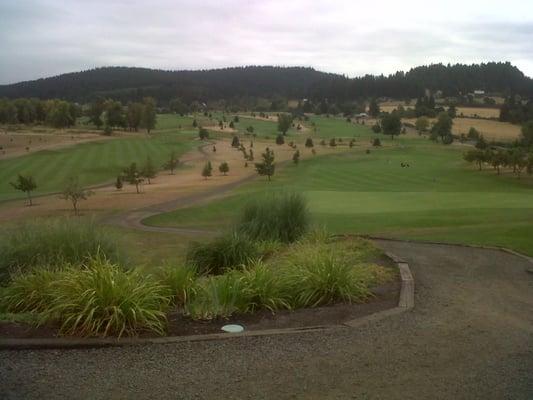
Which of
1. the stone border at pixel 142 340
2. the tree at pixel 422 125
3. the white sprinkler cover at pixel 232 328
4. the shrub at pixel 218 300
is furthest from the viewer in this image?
the tree at pixel 422 125

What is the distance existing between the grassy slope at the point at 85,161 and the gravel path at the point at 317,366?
49.5 meters

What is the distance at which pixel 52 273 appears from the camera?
8.33 metres

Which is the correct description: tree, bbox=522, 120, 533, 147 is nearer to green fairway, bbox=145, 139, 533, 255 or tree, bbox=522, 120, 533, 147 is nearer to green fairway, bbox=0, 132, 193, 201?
green fairway, bbox=145, 139, 533, 255

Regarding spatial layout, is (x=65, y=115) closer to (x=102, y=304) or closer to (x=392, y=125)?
(x=392, y=125)

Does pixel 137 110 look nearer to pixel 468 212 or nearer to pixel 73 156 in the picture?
pixel 73 156

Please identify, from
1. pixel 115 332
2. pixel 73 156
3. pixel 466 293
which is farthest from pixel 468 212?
pixel 73 156

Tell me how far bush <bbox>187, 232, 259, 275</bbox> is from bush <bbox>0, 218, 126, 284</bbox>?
150 centimetres

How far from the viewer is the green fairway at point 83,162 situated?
62.7m

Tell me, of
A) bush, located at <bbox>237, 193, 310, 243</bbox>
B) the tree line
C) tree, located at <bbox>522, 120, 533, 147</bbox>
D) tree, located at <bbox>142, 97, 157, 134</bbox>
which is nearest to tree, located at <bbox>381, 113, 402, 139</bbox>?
tree, located at <bbox>522, 120, 533, 147</bbox>

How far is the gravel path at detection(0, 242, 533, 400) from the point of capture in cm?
525

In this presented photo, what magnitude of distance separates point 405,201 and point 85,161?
5461 cm

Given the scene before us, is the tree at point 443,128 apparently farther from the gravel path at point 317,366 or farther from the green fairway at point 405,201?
the gravel path at point 317,366

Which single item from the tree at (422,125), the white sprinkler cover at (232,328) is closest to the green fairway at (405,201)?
the white sprinkler cover at (232,328)

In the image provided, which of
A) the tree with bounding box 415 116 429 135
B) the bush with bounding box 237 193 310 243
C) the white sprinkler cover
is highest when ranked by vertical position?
the white sprinkler cover
